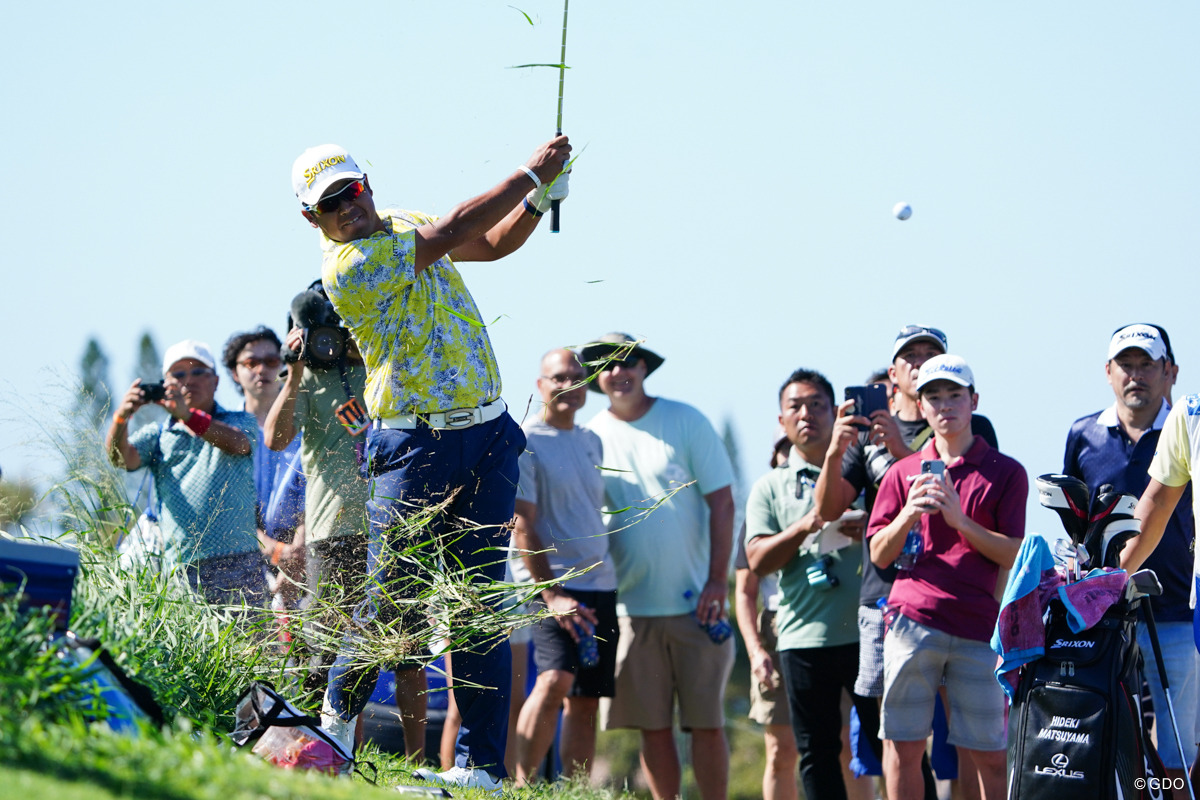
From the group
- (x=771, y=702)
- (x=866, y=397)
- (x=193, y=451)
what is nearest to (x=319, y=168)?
(x=193, y=451)

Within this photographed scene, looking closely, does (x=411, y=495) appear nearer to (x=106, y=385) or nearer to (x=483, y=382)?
(x=483, y=382)

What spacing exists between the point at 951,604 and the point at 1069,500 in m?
0.89

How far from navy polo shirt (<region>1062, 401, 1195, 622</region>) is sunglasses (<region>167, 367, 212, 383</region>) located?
4.83 meters

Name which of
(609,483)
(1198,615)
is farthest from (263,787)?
(609,483)

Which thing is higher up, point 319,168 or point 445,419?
point 319,168

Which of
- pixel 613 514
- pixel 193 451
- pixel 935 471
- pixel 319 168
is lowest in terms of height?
pixel 613 514

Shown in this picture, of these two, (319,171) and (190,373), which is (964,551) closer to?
(319,171)

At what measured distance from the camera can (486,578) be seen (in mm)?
5016

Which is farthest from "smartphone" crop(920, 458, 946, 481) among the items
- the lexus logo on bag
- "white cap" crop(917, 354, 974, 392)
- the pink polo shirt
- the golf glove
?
the golf glove

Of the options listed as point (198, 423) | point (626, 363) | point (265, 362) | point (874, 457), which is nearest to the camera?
point (874, 457)

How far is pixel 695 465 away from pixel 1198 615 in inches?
125

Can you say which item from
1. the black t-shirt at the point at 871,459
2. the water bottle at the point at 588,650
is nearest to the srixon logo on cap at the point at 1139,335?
the black t-shirt at the point at 871,459

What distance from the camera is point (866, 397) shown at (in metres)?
6.58

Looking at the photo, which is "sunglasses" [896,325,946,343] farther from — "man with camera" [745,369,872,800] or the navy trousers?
the navy trousers
